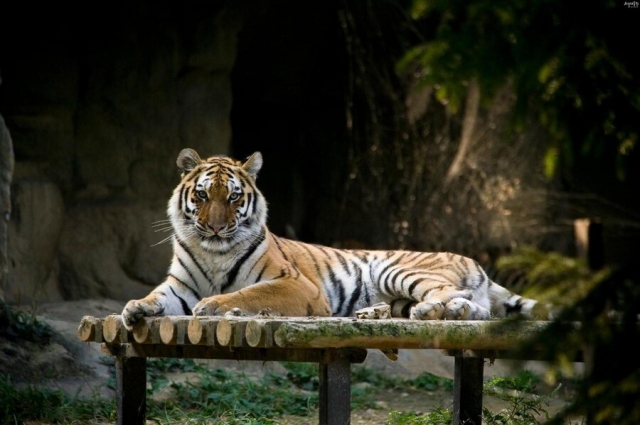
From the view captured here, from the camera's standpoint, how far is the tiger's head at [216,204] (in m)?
5.01

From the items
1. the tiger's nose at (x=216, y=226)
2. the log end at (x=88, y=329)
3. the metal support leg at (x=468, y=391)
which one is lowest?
the metal support leg at (x=468, y=391)

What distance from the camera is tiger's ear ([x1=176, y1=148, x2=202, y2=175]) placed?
5.32 meters

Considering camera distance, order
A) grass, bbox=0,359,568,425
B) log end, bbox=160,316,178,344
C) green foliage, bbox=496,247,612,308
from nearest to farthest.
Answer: green foliage, bbox=496,247,612,308, log end, bbox=160,316,178,344, grass, bbox=0,359,568,425

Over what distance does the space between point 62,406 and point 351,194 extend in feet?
17.5

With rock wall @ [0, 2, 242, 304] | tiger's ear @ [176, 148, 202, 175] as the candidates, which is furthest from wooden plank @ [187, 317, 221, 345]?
rock wall @ [0, 2, 242, 304]

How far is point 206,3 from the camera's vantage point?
26.5 ft

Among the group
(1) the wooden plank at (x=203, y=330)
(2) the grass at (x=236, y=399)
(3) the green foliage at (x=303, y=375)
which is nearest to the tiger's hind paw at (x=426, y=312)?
(2) the grass at (x=236, y=399)

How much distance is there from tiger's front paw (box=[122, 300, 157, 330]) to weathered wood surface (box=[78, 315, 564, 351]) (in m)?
0.03

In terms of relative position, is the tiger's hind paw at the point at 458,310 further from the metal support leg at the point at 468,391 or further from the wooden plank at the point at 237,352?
the wooden plank at the point at 237,352

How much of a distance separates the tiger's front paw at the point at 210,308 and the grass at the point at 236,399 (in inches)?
35.2

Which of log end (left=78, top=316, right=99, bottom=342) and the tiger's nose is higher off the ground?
the tiger's nose

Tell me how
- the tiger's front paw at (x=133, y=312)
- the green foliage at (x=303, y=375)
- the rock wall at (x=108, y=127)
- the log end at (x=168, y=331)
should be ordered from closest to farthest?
1. the log end at (x=168, y=331)
2. the tiger's front paw at (x=133, y=312)
3. the green foliage at (x=303, y=375)
4. the rock wall at (x=108, y=127)

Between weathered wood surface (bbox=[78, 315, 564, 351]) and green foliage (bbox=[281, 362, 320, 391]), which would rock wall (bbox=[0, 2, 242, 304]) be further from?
weathered wood surface (bbox=[78, 315, 564, 351])

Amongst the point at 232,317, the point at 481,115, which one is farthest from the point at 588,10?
the point at 481,115
